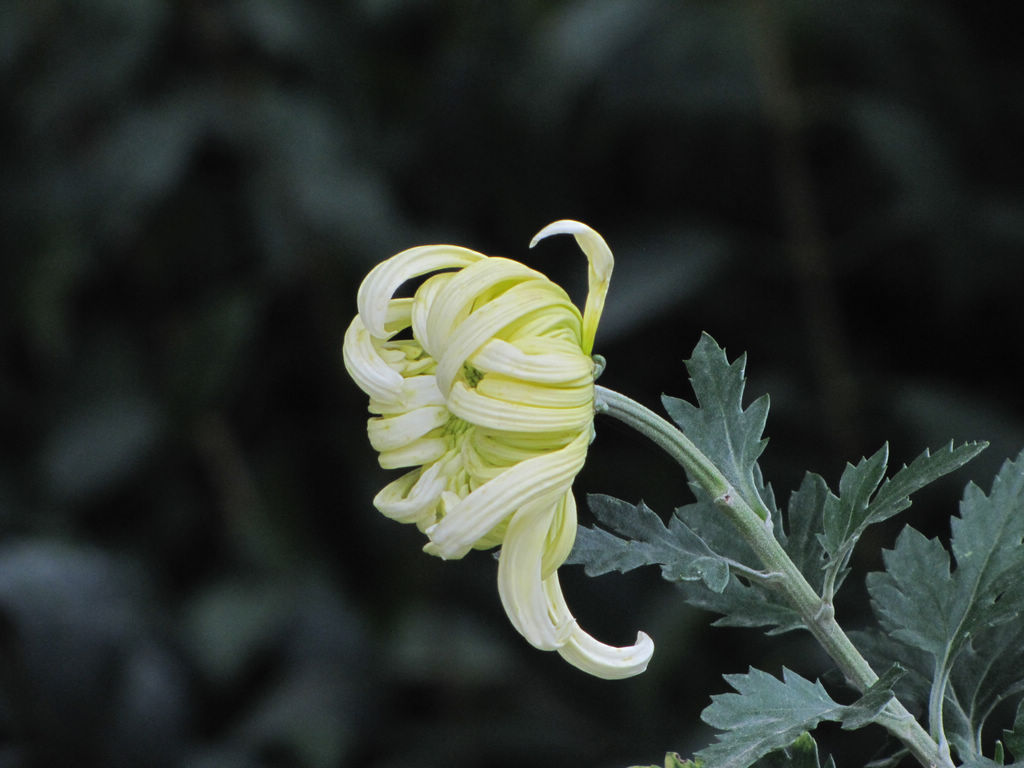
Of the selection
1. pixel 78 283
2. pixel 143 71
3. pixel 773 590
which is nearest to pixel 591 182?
pixel 143 71

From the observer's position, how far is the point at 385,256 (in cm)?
176

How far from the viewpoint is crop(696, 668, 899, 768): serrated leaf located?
533 millimetres

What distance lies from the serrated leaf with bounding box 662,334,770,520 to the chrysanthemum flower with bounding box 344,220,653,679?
85mm

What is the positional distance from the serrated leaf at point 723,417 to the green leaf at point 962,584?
96 mm

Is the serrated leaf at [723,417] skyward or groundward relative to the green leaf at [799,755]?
skyward

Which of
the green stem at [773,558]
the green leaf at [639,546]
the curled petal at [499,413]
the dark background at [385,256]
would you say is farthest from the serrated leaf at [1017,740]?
the dark background at [385,256]

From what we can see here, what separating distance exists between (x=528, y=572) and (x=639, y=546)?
9cm

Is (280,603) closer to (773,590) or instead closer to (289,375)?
(289,375)

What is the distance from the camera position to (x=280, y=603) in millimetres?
1790

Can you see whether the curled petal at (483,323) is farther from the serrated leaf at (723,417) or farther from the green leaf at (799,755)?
the green leaf at (799,755)

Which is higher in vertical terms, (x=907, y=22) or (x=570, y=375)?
(x=907, y=22)

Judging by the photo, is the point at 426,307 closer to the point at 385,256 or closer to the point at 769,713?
the point at 769,713

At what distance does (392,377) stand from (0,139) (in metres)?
1.73

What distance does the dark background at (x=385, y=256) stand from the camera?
1738 mm
